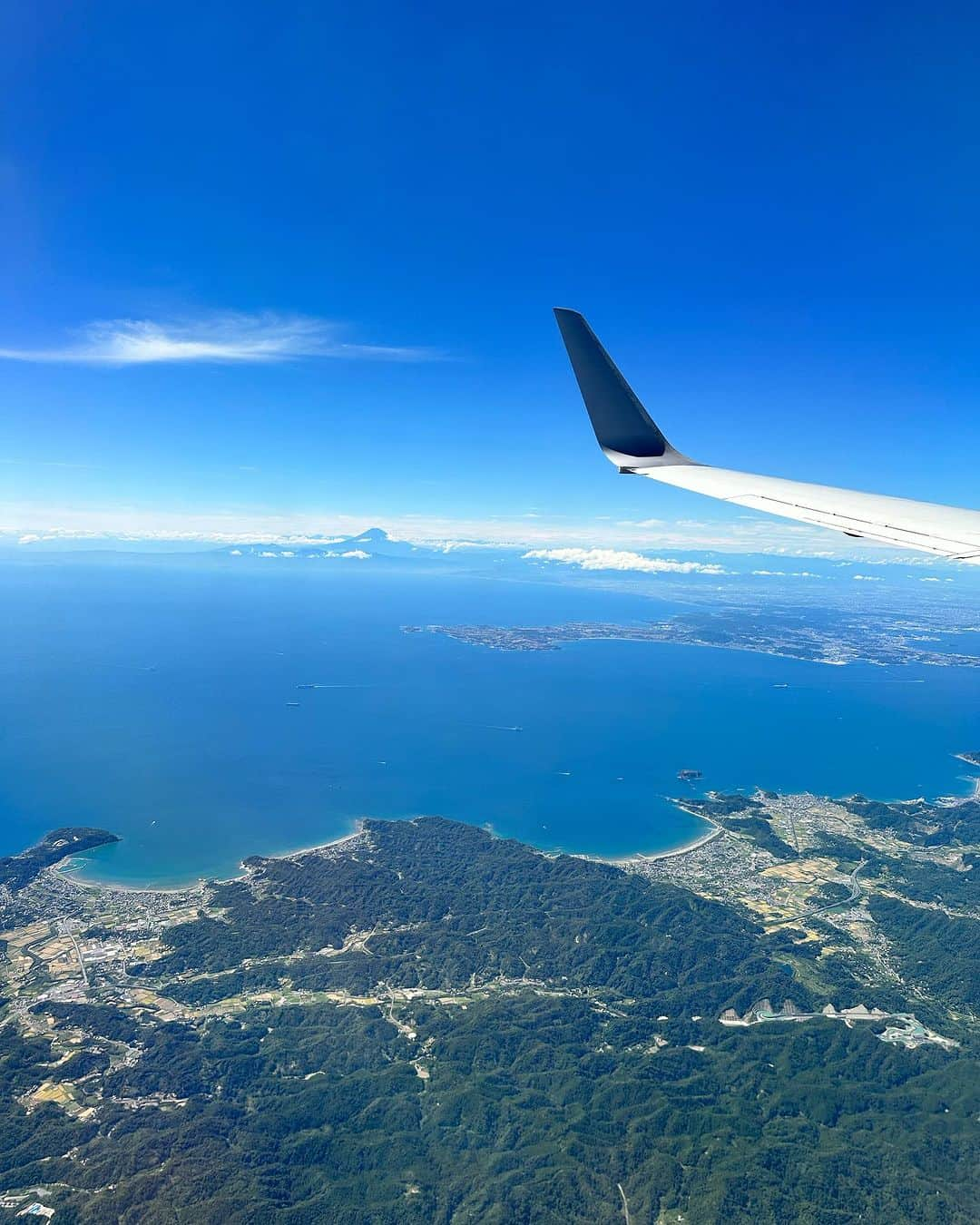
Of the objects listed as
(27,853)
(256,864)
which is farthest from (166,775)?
(256,864)

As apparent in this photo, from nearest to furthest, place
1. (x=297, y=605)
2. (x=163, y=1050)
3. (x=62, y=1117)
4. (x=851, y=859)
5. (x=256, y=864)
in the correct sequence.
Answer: (x=62, y=1117) < (x=163, y=1050) < (x=256, y=864) < (x=851, y=859) < (x=297, y=605)

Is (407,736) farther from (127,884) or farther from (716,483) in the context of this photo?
(716,483)

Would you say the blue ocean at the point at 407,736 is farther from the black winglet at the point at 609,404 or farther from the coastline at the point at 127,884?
the black winglet at the point at 609,404

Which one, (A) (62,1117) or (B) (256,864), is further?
(B) (256,864)

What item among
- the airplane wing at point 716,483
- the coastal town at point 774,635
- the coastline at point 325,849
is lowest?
the coastline at point 325,849

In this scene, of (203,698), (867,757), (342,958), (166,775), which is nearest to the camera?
(342,958)

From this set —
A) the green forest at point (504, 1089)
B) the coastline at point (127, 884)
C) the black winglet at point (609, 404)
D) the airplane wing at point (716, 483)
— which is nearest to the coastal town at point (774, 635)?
the coastline at point (127, 884)

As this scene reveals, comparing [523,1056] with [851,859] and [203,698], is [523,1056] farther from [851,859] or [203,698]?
[203,698]

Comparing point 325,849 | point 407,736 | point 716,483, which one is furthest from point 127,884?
point 716,483
